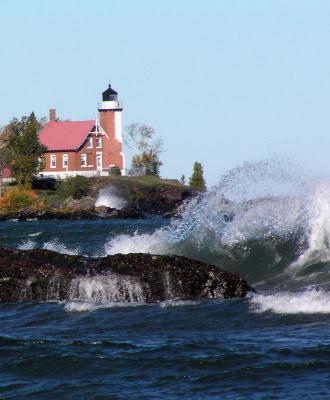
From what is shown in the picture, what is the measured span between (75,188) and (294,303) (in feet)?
290

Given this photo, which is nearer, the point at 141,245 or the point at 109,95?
the point at 141,245

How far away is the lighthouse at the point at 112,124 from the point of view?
127m

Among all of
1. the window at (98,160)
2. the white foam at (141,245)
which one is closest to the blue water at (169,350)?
the white foam at (141,245)

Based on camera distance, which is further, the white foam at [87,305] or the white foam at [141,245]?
the white foam at [141,245]

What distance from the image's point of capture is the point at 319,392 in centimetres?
1655

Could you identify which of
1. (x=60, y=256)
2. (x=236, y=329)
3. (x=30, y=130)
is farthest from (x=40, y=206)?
(x=236, y=329)

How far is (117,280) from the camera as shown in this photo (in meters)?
25.0

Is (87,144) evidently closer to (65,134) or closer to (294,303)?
(65,134)

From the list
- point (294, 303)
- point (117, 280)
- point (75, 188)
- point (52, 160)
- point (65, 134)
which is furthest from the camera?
point (65, 134)

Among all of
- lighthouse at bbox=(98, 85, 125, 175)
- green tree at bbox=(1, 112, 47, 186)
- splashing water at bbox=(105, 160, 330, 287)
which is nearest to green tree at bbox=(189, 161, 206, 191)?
lighthouse at bbox=(98, 85, 125, 175)

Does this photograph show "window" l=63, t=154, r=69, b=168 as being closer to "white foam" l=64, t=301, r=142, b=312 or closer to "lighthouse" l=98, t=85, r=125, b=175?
"lighthouse" l=98, t=85, r=125, b=175

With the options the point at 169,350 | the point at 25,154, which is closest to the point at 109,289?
the point at 169,350

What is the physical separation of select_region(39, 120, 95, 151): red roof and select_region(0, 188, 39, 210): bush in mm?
16976

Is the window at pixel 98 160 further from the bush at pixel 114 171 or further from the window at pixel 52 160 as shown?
the window at pixel 52 160
